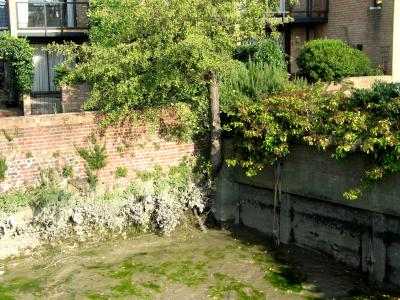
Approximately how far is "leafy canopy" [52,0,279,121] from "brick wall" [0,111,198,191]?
1.87ft

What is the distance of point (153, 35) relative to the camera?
40.7 ft

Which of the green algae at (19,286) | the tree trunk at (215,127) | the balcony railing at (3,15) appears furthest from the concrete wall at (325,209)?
the balcony railing at (3,15)

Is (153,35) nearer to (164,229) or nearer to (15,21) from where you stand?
(164,229)

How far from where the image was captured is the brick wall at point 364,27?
18973 mm

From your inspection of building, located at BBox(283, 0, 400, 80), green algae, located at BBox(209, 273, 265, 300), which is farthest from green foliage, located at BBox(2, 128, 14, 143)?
building, located at BBox(283, 0, 400, 80)

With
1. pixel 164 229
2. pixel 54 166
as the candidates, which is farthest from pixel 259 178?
pixel 54 166

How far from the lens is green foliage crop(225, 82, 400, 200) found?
9766 millimetres

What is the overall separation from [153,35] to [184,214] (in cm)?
443

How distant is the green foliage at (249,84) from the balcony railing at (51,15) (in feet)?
30.4

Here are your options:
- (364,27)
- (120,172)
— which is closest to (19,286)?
(120,172)

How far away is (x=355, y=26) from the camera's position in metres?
20.3

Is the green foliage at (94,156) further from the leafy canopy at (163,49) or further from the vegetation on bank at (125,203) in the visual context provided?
the leafy canopy at (163,49)

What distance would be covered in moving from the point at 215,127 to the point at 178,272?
4.06 metres

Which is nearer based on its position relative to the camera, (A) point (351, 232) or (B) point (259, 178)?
(A) point (351, 232)
